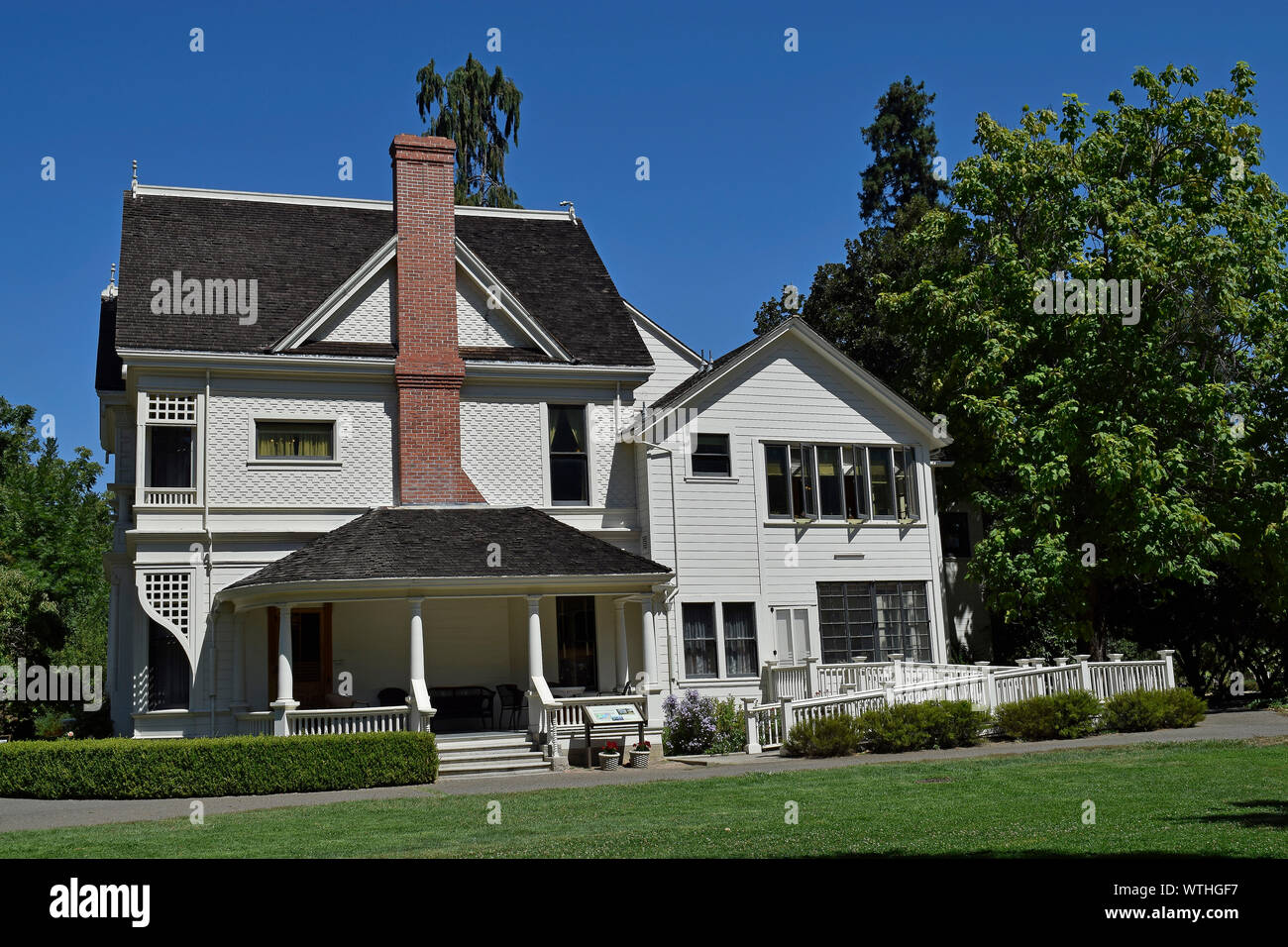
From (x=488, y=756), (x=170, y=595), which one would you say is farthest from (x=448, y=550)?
(x=170, y=595)

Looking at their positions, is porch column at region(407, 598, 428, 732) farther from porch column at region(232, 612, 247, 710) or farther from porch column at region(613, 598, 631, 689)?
porch column at region(613, 598, 631, 689)

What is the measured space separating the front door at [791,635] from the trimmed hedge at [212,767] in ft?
32.6

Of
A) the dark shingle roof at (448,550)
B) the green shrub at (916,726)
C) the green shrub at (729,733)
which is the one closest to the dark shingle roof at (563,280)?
the dark shingle roof at (448,550)

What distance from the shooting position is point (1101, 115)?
93.6 feet

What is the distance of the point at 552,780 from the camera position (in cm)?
1884

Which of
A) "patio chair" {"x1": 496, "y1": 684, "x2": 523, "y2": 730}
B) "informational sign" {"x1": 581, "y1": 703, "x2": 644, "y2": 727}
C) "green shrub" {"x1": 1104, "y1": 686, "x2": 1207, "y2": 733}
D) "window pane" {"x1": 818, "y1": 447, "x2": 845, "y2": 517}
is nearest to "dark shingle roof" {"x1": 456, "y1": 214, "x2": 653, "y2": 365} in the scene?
"window pane" {"x1": 818, "y1": 447, "x2": 845, "y2": 517}

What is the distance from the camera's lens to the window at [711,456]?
2642 centimetres

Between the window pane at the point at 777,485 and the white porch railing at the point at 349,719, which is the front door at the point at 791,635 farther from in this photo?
the white porch railing at the point at 349,719

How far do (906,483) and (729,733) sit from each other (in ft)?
26.3

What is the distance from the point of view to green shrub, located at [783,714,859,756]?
20250 mm

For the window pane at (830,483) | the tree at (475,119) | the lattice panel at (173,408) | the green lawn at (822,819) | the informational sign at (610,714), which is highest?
the tree at (475,119)

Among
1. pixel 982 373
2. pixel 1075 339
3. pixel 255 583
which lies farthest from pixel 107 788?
pixel 1075 339

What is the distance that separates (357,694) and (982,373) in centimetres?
1485
